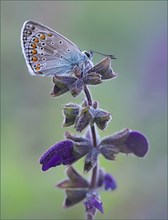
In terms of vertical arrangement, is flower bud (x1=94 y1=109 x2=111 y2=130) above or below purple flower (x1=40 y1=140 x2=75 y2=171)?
above

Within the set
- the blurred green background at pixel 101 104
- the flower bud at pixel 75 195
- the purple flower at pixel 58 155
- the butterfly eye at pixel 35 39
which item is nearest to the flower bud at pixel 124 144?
the purple flower at pixel 58 155

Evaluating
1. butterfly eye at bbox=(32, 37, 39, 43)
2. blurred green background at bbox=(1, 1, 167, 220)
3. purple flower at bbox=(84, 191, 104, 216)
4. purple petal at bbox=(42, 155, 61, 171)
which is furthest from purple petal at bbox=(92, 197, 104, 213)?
blurred green background at bbox=(1, 1, 167, 220)

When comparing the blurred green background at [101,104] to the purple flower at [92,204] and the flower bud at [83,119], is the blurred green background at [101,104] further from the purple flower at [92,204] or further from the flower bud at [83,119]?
the flower bud at [83,119]

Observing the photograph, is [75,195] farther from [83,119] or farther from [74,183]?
[83,119]

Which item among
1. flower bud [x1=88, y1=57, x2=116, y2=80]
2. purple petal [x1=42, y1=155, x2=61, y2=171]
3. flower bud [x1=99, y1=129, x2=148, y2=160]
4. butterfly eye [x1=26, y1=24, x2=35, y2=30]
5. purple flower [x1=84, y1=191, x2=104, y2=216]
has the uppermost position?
butterfly eye [x1=26, y1=24, x2=35, y2=30]

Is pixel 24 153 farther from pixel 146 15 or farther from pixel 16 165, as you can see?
pixel 146 15

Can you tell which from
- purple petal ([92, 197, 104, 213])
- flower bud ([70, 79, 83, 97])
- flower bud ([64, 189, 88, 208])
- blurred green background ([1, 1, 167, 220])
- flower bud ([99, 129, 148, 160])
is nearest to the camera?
flower bud ([70, 79, 83, 97])

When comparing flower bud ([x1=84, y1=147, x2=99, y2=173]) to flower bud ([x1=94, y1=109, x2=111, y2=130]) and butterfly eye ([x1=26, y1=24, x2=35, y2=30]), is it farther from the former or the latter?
butterfly eye ([x1=26, y1=24, x2=35, y2=30])
